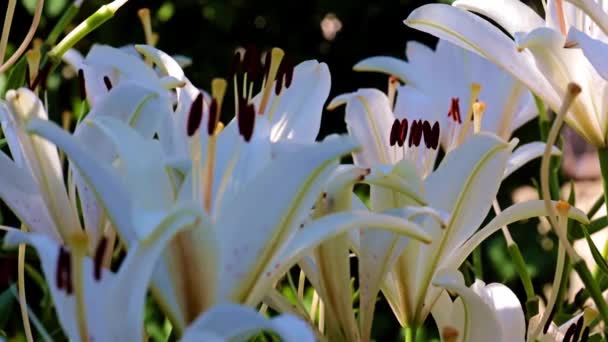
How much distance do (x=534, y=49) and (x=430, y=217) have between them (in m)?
0.13

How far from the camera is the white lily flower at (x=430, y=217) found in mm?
629

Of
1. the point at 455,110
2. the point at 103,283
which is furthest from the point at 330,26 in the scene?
the point at 103,283

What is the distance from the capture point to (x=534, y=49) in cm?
70

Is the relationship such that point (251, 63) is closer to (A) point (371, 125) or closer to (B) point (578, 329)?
(A) point (371, 125)

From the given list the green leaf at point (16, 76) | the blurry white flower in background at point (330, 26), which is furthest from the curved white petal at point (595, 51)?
the blurry white flower in background at point (330, 26)

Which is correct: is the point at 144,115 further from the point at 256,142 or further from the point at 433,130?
the point at 433,130

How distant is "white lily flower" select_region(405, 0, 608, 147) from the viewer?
0.71 metres

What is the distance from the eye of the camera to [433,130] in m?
0.75

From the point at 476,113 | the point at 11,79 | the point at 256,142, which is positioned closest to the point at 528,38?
the point at 476,113

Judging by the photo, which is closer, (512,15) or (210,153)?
(210,153)

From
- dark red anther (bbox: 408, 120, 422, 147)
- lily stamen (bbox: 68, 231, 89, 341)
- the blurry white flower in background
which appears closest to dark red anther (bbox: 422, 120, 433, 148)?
dark red anther (bbox: 408, 120, 422, 147)

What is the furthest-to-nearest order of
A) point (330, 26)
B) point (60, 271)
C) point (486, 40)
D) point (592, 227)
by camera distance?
1. point (330, 26)
2. point (592, 227)
3. point (486, 40)
4. point (60, 271)

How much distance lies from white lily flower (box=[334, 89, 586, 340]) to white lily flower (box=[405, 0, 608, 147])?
0.07 m

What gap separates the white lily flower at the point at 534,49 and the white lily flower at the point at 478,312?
14cm
